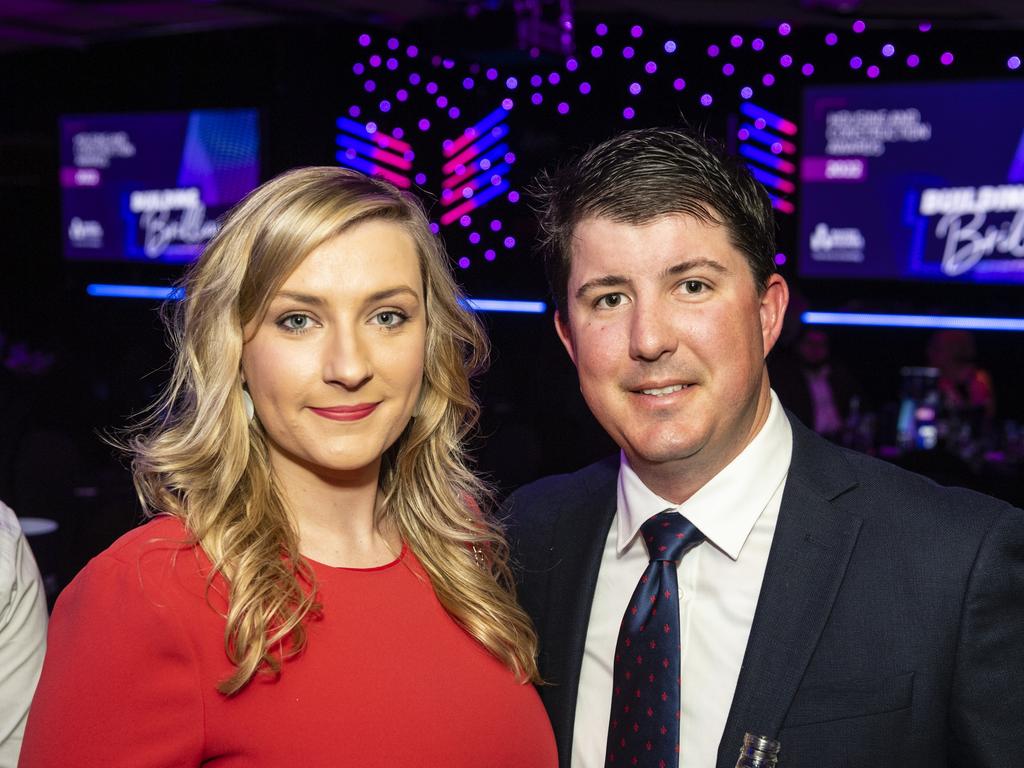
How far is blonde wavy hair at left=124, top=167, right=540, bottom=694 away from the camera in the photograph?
5.15 ft

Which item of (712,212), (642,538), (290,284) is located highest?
(712,212)

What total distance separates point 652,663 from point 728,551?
216 mm

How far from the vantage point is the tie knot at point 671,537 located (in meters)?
1.73

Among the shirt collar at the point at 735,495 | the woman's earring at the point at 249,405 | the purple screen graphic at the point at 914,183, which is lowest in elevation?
the shirt collar at the point at 735,495

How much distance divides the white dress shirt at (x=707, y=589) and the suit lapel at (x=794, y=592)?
1.9 inches

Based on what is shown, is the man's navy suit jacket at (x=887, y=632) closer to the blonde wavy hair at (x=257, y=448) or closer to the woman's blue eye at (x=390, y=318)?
the blonde wavy hair at (x=257, y=448)

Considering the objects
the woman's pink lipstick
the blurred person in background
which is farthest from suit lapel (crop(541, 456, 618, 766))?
the blurred person in background

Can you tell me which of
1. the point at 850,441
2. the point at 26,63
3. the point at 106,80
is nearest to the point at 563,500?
the point at 850,441

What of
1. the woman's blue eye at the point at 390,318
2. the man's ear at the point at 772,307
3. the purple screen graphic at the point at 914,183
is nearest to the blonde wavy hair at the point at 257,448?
the woman's blue eye at the point at 390,318

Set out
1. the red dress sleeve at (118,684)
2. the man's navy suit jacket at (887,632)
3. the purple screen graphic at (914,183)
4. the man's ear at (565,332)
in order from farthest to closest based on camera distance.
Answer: the purple screen graphic at (914,183), the man's ear at (565,332), the man's navy suit jacket at (887,632), the red dress sleeve at (118,684)

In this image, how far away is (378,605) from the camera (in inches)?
67.1

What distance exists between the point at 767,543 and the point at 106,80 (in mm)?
8891

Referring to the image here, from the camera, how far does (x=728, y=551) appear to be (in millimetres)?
1704

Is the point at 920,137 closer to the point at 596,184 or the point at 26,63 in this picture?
the point at 596,184
